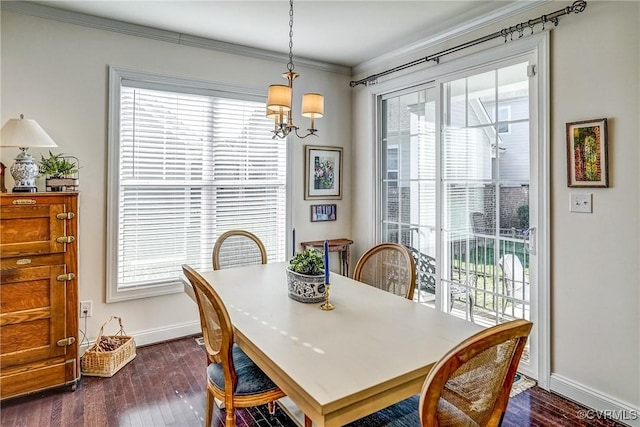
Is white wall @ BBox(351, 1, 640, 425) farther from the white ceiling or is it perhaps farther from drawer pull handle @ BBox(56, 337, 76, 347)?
drawer pull handle @ BBox(56, 337, 76, 347)

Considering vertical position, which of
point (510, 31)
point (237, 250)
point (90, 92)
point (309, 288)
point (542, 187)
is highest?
point (510, 31)

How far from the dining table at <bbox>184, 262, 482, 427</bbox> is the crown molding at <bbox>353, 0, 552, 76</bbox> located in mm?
2145

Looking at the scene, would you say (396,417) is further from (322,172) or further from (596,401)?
(322,172)

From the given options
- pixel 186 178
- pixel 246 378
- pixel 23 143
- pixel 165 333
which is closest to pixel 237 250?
pixel 186 178

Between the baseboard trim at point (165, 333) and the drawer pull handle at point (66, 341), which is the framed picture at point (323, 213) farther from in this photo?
the drawer pull handle at point (66, 341)

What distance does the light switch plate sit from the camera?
2.31 meters

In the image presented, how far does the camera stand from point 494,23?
2785mm

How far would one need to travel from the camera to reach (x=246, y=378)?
5.72 ft

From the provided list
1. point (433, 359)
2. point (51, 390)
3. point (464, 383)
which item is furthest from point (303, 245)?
point (464, 383)

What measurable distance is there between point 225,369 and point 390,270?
1.21 metres

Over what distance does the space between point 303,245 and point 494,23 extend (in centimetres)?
254

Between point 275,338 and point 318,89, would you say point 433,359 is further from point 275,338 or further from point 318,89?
point 318,89

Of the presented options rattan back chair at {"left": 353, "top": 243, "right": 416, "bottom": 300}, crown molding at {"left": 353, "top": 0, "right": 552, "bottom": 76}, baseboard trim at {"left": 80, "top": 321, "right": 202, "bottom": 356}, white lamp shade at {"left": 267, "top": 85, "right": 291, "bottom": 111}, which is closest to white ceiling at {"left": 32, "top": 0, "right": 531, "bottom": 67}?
crown molding at {"left": 353, "top": 0, "right": 552, "bottom": 76}

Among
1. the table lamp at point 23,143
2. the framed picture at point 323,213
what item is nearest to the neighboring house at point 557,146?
the table lamp at point 23,143
